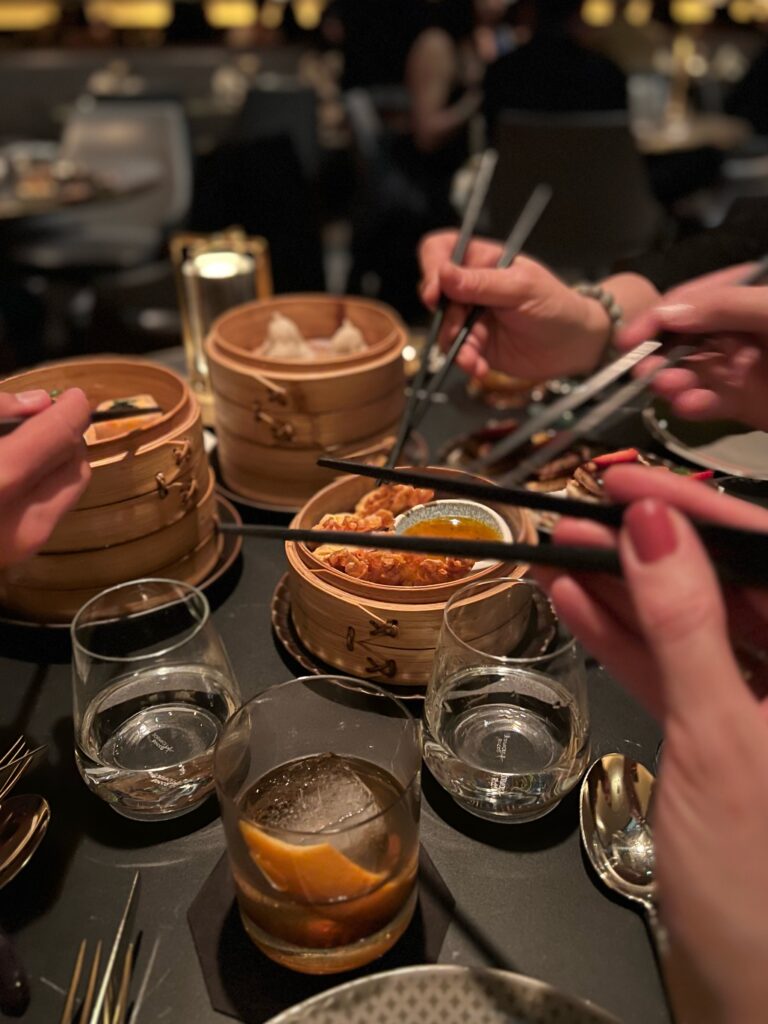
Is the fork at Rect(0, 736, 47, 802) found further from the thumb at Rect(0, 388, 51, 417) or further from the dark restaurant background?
the dark restaurant background

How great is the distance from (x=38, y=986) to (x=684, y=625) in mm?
666

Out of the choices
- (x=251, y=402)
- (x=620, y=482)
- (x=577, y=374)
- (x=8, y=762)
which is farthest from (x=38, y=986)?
(x=577, y=374)

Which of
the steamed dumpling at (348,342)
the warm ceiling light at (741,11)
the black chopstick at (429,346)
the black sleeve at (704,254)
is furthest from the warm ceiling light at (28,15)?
the black sleeve at (704,254)

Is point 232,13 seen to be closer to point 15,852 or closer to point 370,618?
point 370,618

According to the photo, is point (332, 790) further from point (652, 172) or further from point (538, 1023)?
point (652, 172)

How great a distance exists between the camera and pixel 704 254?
1820 millimetres

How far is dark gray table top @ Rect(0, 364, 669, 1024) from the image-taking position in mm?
757

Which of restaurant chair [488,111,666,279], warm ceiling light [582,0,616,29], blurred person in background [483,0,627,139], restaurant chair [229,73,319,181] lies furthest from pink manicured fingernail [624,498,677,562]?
warm ceiling light [582,0,616,29]

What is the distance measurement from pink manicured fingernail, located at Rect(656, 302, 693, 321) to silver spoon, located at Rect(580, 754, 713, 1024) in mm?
617

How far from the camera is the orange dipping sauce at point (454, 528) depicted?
1140 millimetres

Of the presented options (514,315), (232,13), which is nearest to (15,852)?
(514,315)

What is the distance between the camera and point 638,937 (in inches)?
31.1

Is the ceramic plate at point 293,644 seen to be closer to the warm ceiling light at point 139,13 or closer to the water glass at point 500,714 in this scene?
the water glass at point 500,714

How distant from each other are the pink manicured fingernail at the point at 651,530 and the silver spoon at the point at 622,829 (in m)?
0.38
